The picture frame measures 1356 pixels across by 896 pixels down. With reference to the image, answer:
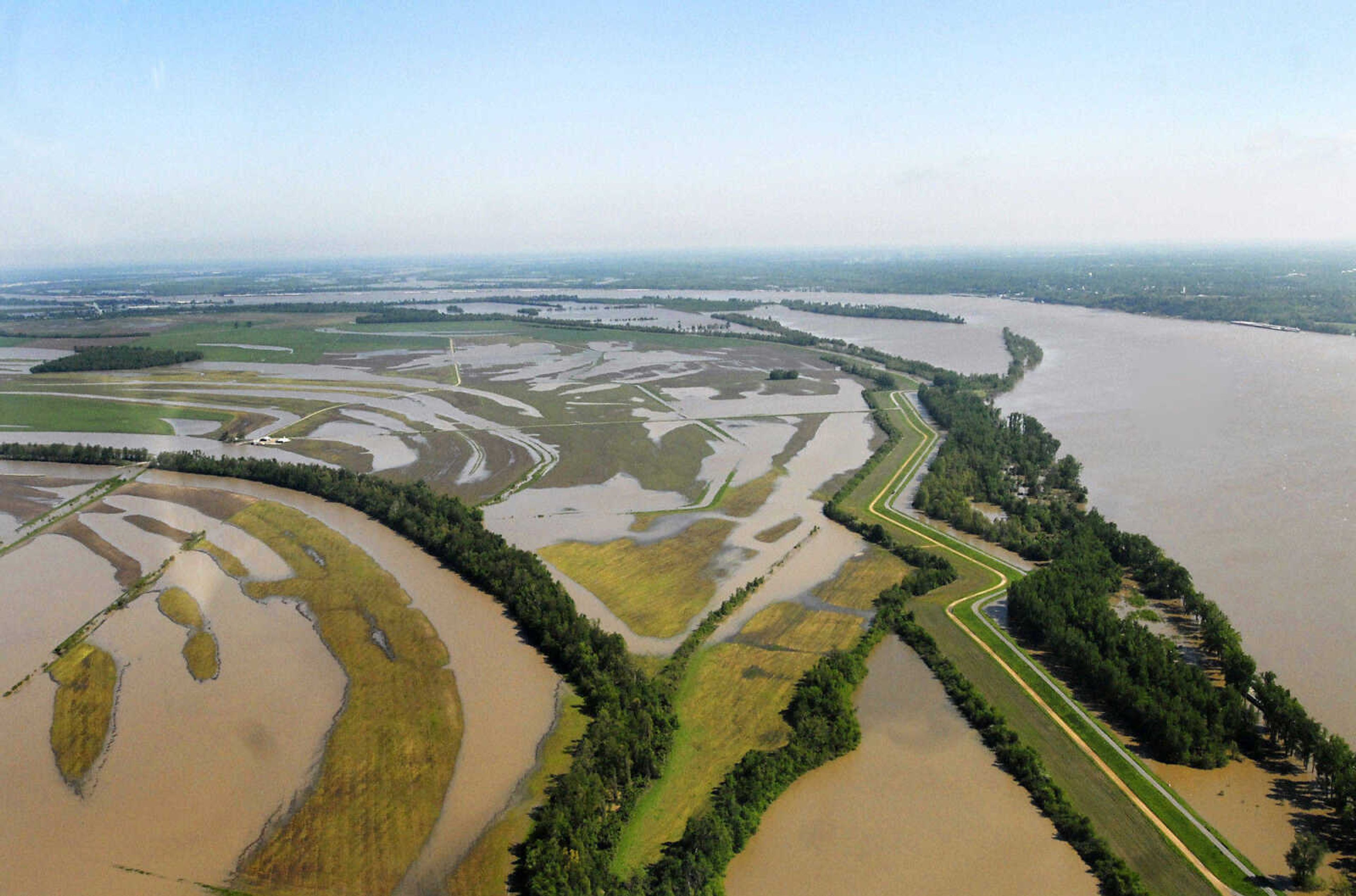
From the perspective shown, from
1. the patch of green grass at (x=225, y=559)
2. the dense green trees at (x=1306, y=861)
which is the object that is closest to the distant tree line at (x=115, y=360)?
the patch of green grass at (x=225, y=559)

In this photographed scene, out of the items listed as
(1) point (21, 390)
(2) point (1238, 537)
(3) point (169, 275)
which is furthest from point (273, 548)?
(3) point (169, 275)

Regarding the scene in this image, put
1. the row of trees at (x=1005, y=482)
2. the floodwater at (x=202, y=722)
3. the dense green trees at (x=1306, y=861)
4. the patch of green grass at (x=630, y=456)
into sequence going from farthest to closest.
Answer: the patch of green grass at (x=630, y=456) < the row of trees at (x=1005, y=482) < the floodwater at (x=202, y=722) < the dense green trees at (x=1306, y=861)

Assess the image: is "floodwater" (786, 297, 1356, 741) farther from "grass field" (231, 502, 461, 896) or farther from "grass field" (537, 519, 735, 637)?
"grass field" (231, 502, 461, 896)

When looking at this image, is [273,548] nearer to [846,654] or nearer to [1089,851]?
[846,654]

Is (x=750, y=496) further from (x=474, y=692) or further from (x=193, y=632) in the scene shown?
(x=193, y=632)

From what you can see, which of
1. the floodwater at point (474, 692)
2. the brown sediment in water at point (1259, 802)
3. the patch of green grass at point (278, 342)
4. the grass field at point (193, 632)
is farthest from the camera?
the patch of green grass at point (278, 342)

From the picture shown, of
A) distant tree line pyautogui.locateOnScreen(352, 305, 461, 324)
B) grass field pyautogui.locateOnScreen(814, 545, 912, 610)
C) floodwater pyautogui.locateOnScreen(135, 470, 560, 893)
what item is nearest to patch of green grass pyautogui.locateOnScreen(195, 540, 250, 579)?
floodwater pyautogui.locateOnScreen(135, 470, 560, 893)

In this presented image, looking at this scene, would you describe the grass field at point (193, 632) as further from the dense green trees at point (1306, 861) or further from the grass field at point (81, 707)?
the dense green trees at point (1306, 861)
